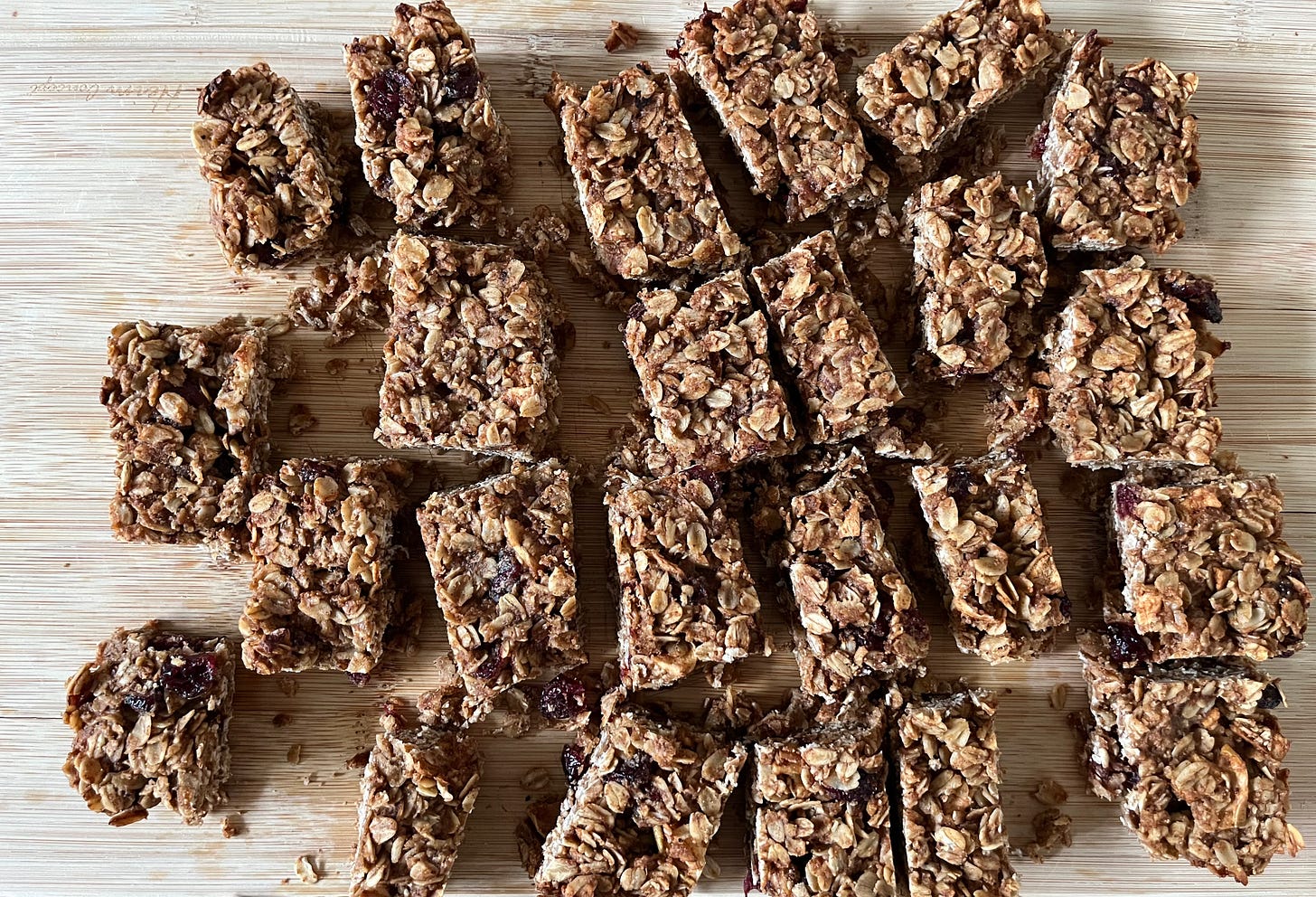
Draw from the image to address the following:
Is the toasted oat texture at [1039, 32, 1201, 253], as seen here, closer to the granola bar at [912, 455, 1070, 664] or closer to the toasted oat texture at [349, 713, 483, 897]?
the granola bar at [912, 455, 1070, 664]

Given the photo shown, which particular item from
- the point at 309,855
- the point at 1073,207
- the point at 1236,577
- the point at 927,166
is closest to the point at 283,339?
the point at 309,855

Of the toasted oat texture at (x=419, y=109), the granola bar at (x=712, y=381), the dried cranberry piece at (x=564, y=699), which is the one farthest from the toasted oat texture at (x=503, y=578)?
the toasted oat texture at (x=419, y=109)

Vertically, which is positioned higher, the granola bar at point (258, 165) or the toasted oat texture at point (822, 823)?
the granola bar at point (258, 165)

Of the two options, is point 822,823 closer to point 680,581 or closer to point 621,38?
point 680,581

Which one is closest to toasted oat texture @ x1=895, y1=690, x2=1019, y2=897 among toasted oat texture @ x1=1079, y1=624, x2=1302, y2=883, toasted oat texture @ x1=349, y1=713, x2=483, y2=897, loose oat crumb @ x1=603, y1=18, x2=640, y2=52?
toasted oat texture @ x1=1079, y1=624, x2=1302, y2=883

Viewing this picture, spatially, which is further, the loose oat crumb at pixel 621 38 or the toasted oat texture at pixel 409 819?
the loose oat crumb at pixel 621 38

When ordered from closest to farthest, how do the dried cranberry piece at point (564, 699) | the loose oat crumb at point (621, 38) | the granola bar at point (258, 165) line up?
the granola bar at point (258, 165)
the dried cranberry piece at point (564, 699)
the loose oat crumb at point (621, 38)

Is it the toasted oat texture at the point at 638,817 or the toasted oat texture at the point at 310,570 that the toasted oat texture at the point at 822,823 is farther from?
the toasted oat texture at the point at 310,570
